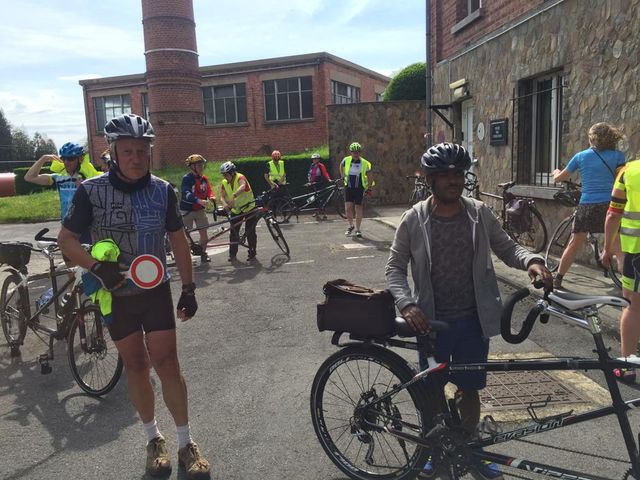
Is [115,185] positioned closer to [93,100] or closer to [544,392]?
[544,392]

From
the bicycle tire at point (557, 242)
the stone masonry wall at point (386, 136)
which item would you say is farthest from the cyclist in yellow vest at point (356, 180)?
the stone masonry wall at point (386, 136)

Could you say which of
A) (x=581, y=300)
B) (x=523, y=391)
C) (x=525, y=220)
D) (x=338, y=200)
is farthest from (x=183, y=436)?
(x=338, y=200)

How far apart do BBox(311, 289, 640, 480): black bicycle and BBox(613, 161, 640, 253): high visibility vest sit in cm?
128

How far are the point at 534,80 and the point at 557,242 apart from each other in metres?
3.02

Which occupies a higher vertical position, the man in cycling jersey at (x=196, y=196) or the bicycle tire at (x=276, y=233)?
the man in cycling jersey at (x=196, y=196)

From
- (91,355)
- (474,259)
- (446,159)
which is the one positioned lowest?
(91,355)

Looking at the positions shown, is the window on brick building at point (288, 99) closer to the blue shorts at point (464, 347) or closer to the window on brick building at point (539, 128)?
the window on brick building at point (539, 128)

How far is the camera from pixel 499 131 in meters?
9.86

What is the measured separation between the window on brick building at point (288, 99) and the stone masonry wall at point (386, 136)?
10.8m

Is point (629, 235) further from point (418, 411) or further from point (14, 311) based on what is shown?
point (14, 311)

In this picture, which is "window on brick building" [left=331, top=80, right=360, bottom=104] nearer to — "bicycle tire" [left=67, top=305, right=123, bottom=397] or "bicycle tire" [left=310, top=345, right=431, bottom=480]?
"bicycle tire" [left=67, top=305, right=123, bottom=397]

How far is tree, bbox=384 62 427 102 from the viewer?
22.2 meters

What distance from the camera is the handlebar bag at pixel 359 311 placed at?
2695 millimetres

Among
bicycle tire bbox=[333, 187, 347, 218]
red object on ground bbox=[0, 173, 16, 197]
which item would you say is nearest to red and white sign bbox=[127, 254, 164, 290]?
red object on ground bbox=[0, 173, 16, 197]
